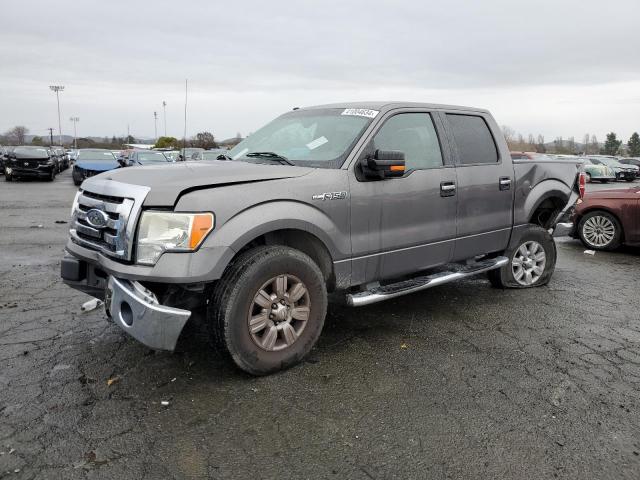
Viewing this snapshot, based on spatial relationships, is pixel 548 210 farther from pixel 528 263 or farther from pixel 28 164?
pixel 28 164

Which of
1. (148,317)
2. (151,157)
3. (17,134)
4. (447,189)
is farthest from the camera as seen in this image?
(17,134)

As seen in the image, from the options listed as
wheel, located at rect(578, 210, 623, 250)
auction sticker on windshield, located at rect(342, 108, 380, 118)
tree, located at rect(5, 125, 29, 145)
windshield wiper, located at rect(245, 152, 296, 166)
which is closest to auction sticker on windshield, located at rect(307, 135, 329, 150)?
windshield wiper, located at rect(245, 152, 296, 166)

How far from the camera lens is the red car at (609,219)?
8227 millimetres

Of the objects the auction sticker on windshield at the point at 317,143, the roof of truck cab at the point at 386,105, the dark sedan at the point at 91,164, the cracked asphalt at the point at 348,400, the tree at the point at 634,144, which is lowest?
the cracked asphalt at the point at 348,400

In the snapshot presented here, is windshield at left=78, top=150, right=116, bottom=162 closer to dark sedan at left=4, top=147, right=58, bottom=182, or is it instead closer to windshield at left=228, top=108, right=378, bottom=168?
dark sedan at left=4, top=147, right=58, bottom=182

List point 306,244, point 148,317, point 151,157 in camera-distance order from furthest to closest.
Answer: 1. point 151,157
2. point 306,244
3. point 148,317

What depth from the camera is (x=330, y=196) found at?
3715mm

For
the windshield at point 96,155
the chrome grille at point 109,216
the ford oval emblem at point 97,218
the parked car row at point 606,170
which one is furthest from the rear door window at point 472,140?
the parked car row at point 606,170

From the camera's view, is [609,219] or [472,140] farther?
[609,219]

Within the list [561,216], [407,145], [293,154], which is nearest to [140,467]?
[293,154]

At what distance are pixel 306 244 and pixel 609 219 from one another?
6.92m

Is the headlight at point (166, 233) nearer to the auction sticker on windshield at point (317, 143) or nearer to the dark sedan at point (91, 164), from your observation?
the auction sticker on windshield at point (317, 143)

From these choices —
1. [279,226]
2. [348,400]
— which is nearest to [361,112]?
[279,226]

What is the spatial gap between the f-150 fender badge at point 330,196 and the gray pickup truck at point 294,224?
0.5 inches
